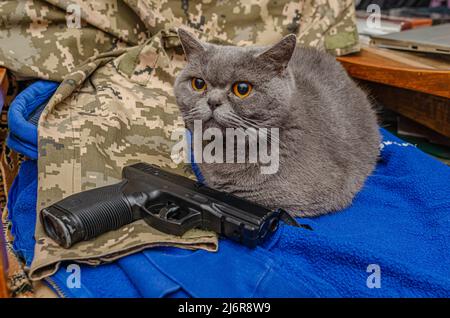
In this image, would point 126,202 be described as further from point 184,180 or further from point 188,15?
point 188,15

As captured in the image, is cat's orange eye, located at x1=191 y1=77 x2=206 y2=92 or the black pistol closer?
the black pistol

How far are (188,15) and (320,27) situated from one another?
428 mm

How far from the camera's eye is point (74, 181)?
937mm

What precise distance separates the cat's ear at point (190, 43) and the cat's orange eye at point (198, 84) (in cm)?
6

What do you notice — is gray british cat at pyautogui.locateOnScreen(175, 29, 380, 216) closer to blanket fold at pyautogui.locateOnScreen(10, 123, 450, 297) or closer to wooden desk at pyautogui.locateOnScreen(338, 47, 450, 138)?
blanket fold at pyautogui.locateOnScreen(10, 123, 450, 297)

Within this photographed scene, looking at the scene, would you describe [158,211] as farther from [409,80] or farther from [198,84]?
[409,80]

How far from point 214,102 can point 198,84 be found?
0.28ft

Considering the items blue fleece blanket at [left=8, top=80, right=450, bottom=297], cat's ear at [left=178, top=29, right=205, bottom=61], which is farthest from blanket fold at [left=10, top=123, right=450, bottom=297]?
cat's ear at [left=178, top=29, right=205, bottom=61]

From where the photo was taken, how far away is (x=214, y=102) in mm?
848

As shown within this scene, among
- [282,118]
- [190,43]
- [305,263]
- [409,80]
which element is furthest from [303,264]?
[409,80]

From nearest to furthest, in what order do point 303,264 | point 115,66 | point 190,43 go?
point 303,264 → point 190,43 → point 115,66

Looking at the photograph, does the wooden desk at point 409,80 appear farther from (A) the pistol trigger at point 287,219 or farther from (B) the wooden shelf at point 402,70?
(A) the pistol trigger at point 287,219

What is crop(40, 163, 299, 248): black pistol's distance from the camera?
79cm
